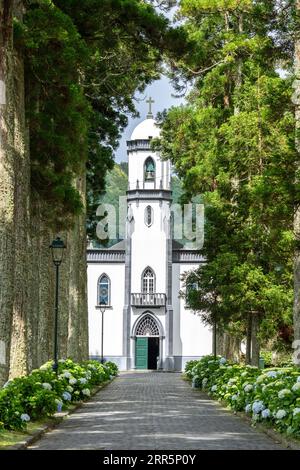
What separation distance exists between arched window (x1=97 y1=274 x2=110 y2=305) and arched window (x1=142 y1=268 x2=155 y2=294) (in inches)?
97.8

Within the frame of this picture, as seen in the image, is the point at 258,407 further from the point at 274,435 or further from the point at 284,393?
the point at 274,435

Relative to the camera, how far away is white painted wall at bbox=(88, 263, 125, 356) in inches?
2279

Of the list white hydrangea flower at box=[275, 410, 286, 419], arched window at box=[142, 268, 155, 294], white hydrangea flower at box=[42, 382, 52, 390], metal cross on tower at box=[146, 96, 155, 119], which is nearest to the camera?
white hydrangea flower at box=[275, 410, 286, 419]

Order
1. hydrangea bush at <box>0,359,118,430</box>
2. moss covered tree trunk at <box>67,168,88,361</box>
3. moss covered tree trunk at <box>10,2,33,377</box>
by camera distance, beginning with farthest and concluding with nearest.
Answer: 1. moss covered tree trunk at <box>67,168,88,361</box>
2. moss covered tree trunk at <box>10,2,33,377</box>
3. hydrangea bush at <box>0,359,118,430</box>

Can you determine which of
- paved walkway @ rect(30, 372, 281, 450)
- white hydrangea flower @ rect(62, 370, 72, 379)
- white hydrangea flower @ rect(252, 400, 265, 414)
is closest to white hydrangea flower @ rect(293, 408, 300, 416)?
paved walkway @ rect(30, 372, 281, 450)

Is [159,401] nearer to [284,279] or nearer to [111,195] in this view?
[284,279]

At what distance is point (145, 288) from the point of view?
5825 cm

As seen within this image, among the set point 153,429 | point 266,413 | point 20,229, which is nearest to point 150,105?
point 20,229

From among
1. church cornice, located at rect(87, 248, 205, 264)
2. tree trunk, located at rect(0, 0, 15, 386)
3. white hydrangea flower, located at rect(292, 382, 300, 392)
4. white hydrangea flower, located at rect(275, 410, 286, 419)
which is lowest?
white hydrangea flower, located at rect(275, 410, 286, 419)

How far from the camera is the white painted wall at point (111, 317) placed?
57875mm

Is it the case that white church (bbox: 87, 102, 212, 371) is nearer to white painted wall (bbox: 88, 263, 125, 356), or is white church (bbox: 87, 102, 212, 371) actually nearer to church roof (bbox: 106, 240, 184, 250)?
white painted wall (bbox: 88, 263, 125, 356)

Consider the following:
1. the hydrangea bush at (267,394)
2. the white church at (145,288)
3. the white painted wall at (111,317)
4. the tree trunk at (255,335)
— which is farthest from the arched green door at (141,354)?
the hydrangea bush at (267,394)

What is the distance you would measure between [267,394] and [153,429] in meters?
2.34

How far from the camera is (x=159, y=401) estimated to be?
21172 mm
